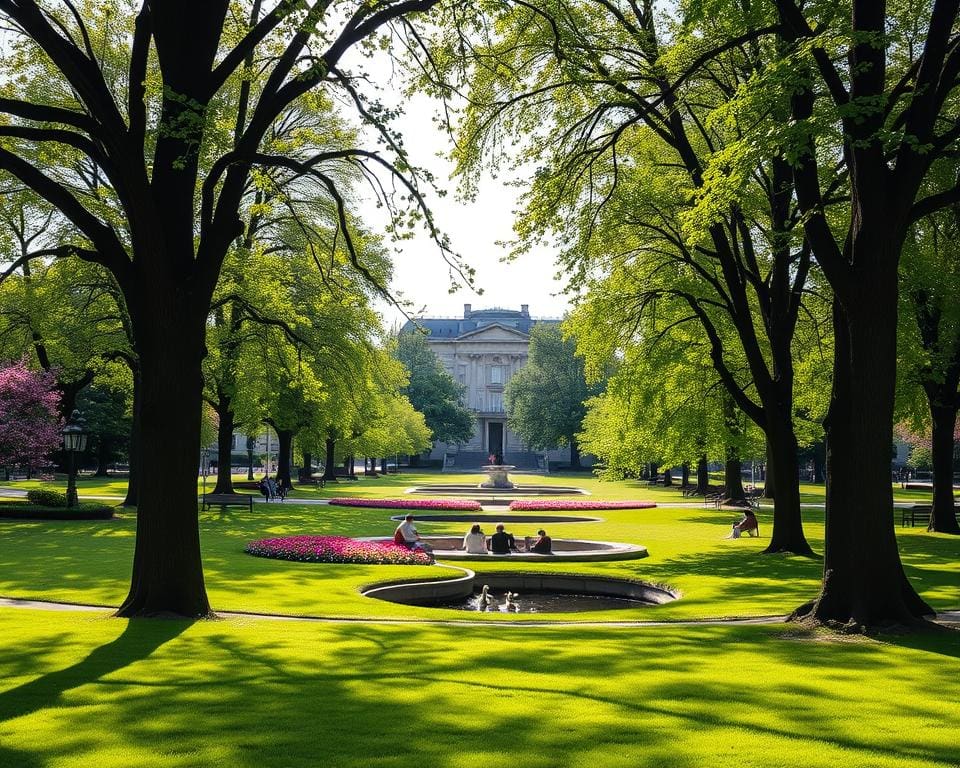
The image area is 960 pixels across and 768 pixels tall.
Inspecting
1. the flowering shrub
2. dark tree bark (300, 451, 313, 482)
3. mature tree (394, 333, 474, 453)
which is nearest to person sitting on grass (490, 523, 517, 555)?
the flowering shrub

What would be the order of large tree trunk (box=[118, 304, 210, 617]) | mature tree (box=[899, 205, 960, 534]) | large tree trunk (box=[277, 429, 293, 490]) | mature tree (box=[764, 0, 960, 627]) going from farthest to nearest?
large tree trunk (box=[277, 429, 293, 490]) → mature tree (box=[899, 205, 960, 534]) → large tree trunk (box=[118, 304, 210, 617]) → mature tree (box=[764, 0, 960, 627])

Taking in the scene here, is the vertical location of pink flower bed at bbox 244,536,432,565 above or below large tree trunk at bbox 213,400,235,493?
below

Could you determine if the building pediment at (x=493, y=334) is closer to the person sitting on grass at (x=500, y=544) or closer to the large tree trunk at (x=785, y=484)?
the large tree trunk at (x=785, y=484)

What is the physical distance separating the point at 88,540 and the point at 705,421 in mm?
20401

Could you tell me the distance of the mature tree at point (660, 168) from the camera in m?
14.5

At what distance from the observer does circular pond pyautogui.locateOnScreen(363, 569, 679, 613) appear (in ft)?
56.6

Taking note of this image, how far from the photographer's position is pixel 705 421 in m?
32.6

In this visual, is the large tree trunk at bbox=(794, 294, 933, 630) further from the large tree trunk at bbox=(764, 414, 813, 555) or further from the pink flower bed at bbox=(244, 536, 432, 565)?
the large tree trunk at bbox=(764, 414, 813, 555)

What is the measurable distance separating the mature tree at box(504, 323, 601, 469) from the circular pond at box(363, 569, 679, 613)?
67.1 metres

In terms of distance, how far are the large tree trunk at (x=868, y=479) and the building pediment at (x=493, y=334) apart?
4262 inches

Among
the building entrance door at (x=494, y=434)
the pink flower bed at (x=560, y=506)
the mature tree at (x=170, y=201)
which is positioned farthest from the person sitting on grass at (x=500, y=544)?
the building entrance door at (x=494, y=434)

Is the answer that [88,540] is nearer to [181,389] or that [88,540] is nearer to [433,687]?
[181,389]

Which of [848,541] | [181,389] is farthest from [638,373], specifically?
[181,389]

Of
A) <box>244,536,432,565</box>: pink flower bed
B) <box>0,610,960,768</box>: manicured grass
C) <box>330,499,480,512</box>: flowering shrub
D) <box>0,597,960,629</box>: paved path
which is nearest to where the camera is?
<box>0,610,960,768</box>: manicured grass
